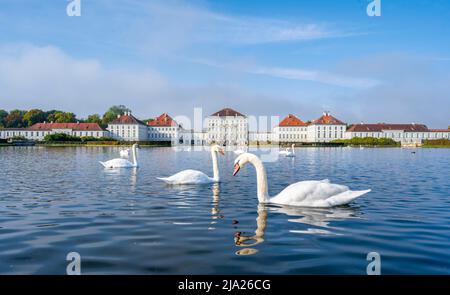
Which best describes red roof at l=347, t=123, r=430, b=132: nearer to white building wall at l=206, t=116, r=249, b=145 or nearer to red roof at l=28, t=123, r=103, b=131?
white building wall at l=206, t=116, r=249, b=145

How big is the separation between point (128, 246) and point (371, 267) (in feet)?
13.1

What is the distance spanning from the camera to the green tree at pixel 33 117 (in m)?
176

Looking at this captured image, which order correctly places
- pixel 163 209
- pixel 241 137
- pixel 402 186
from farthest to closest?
pixel 241 137
pixel 402 186
pixel 163 209

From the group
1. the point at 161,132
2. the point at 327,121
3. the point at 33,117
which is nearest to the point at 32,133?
the point at 33,117

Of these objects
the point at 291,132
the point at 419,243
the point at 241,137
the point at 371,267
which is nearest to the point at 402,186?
the point at 419,243

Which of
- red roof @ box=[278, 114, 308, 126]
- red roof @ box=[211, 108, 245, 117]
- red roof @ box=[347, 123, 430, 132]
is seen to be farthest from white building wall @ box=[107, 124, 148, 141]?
red roof @ box=[347, 123, 430, 132]

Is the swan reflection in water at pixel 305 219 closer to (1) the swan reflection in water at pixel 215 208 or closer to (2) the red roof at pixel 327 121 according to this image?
(1) the swan reflection in water at pixel 215 208

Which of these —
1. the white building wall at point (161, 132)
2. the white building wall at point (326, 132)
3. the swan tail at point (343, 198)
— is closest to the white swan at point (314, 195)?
the swan tail at point (343, 198)

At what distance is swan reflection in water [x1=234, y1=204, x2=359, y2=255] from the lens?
7.53 meters

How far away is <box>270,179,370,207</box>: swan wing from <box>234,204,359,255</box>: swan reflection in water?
0.54ft

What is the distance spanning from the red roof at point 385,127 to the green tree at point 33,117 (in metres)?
136

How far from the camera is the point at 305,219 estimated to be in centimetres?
945
